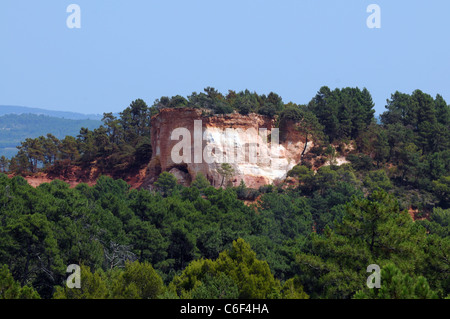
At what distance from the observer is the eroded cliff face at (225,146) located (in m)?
50.1

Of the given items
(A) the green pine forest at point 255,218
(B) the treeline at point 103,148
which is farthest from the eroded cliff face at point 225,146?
(B) the treeline at point 103,148

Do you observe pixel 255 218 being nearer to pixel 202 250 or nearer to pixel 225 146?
pixel 202 250

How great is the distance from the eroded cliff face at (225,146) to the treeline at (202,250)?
895cm

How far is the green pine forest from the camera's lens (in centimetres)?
2269

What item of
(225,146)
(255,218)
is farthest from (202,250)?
(225,146)

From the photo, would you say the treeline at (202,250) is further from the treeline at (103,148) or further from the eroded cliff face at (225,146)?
the treeline at (103,148)

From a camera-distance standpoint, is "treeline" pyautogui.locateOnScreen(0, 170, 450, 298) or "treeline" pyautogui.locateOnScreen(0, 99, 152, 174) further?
"treeline" pyautogui.locateOnScreen(0, 99, 152, 174)

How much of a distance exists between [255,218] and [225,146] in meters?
12.6

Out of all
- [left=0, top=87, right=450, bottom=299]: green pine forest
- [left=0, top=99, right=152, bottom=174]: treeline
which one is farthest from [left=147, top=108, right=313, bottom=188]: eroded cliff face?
[left=0, top=99, right=152, bottom=174]: treeline

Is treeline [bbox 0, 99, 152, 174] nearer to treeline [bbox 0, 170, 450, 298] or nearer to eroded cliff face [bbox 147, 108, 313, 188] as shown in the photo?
eroded cliff face [bbox 147, 108, 313, 188]

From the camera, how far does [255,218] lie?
1522 inches

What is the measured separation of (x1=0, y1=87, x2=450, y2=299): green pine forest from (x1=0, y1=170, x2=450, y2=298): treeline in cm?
6

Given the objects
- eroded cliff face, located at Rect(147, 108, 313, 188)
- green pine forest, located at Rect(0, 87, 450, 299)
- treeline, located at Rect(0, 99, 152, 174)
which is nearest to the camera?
green pine forest, located at Rect(0, 87, 450, 299)
